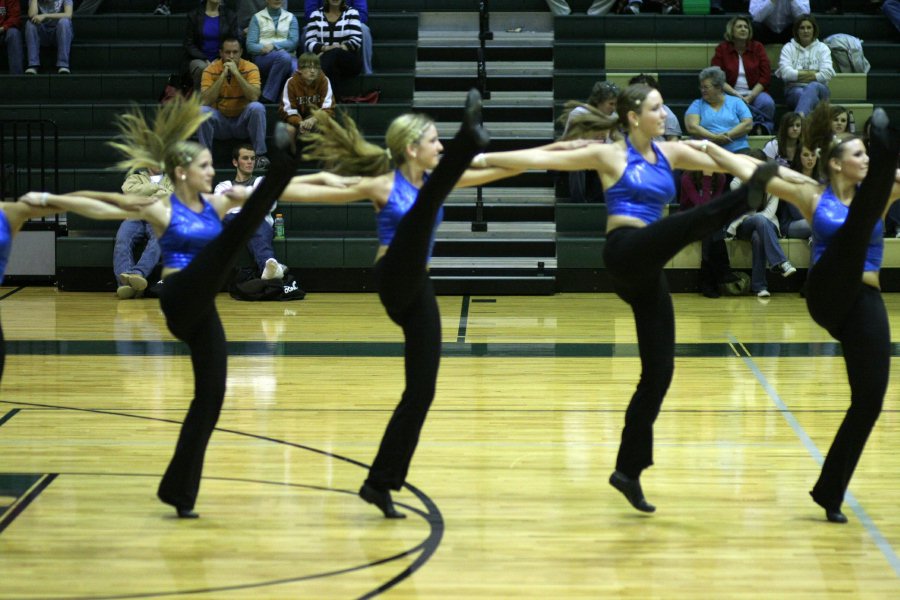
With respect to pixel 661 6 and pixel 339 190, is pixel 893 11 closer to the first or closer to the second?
pixel 661 6

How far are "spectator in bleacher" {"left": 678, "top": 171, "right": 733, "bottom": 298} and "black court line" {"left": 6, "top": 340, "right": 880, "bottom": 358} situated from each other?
2.07m

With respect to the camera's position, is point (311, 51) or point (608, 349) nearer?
point (608, 349)

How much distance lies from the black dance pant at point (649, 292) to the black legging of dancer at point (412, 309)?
0.71m

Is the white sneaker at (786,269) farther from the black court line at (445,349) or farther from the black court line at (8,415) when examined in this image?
the black court line at (8,415)

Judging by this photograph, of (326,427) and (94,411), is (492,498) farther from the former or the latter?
(94,411)

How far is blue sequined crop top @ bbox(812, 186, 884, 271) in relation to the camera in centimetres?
461

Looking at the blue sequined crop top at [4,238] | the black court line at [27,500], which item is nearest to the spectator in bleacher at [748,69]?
the black court line at [27,500]

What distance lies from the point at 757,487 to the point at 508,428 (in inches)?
56.1

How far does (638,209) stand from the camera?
188 inches

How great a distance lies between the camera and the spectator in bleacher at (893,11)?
12289 mm

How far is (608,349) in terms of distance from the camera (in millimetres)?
8156

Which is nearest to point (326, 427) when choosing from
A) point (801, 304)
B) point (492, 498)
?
point (492, 498)

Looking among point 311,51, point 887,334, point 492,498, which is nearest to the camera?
point 887,334

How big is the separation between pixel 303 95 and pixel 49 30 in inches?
124
